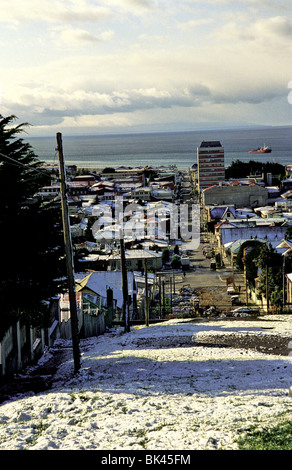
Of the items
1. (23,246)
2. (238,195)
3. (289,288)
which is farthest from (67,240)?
(238,195)

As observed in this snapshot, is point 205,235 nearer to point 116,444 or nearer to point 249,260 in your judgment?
point 249,260

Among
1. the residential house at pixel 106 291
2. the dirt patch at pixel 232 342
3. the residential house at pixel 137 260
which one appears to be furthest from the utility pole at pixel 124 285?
the residential house at pixel 137 260

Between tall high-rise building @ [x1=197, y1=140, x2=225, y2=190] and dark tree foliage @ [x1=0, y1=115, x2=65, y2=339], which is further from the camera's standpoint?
tall high-rise building @ [x1=197, y1=140, x2=225, y2=190]

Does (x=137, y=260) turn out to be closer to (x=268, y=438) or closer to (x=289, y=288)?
(x=289, y=288)

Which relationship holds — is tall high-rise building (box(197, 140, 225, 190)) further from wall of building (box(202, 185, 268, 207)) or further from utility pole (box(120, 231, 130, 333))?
utility pole (box(120, 231, 130, 333))

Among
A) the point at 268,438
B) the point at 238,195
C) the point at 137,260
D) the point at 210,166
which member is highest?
the point at 210,166

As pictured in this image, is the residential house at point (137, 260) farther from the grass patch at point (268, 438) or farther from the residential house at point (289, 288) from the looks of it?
the grass patch at point (268, 438)

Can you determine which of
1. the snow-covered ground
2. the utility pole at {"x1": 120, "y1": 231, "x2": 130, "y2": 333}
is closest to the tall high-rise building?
the utility pole at {"x1": 120, "y1": 231, "x2": 130, "y2": 333}
